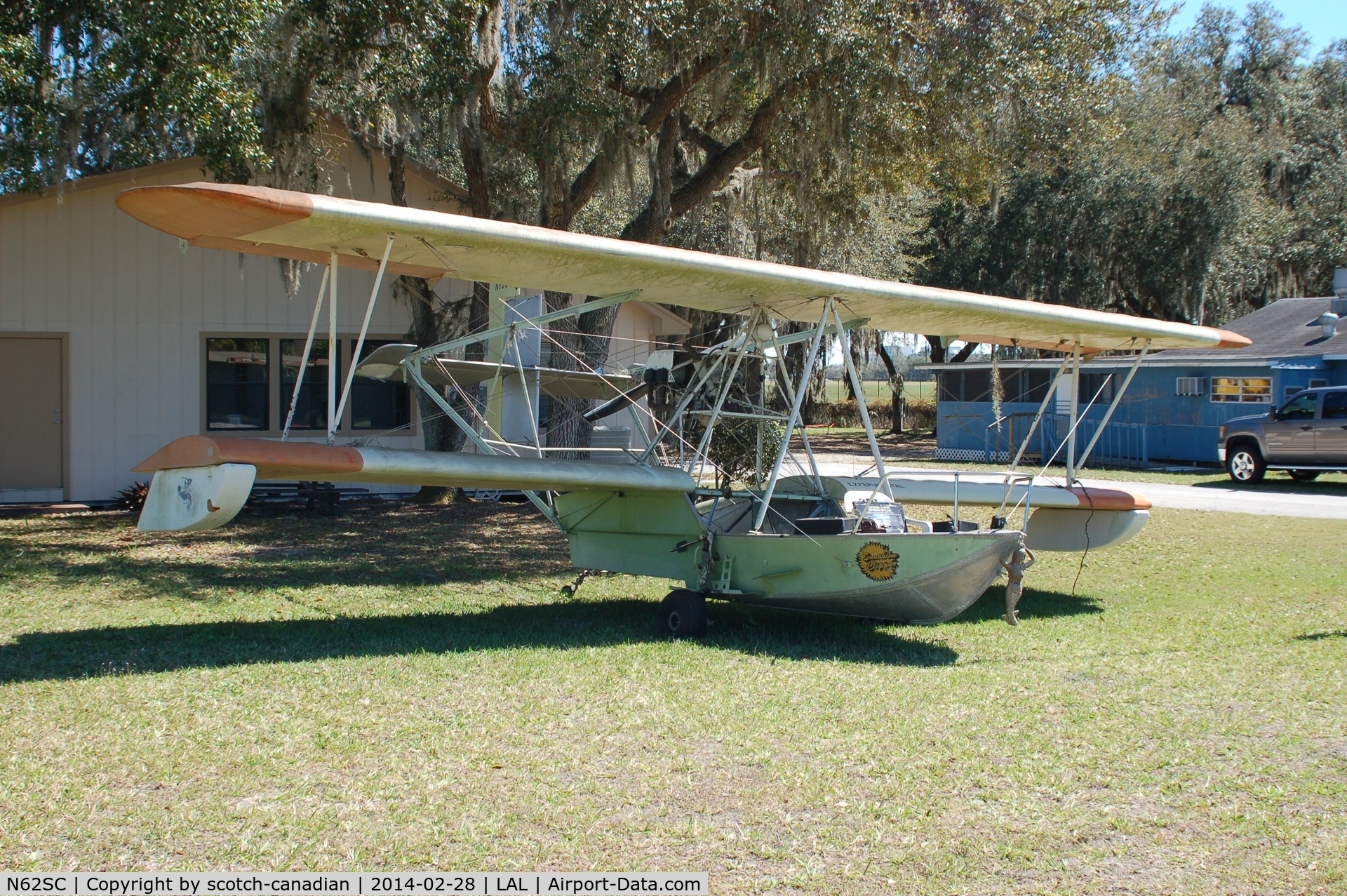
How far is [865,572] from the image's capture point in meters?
7.67

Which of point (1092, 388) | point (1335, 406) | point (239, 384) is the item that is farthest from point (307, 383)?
point (1092, 388)

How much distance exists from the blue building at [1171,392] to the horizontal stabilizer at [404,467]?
56.9ft

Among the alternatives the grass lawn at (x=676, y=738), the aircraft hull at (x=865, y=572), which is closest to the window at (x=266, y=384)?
the grass lawn at (x=676, y=738)

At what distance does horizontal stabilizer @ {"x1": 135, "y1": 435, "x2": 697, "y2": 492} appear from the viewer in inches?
257

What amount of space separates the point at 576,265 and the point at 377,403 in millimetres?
10732

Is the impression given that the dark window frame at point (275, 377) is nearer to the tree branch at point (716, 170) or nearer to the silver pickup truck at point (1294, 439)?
the tree branch at point (716, 170)

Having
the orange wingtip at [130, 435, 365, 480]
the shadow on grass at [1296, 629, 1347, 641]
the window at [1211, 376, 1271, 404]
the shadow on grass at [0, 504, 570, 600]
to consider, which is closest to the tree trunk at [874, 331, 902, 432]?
the window at [1211, 376, 1271, 404]

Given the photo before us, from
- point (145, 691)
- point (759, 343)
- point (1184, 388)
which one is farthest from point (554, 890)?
point (1184, 388)

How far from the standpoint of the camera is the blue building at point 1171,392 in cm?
2514

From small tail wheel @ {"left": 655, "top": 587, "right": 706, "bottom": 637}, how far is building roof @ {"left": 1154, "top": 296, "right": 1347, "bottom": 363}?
19697mm

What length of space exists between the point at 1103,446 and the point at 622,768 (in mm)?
25093

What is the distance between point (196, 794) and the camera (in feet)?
15.3

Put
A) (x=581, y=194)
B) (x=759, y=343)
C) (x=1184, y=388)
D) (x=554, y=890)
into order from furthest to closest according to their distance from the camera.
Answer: (x=1184, y=388) < (x=581, y=194) < (x=759, y=343) < (x=554, y=890)

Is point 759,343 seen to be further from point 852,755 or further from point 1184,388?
point 1184,388
